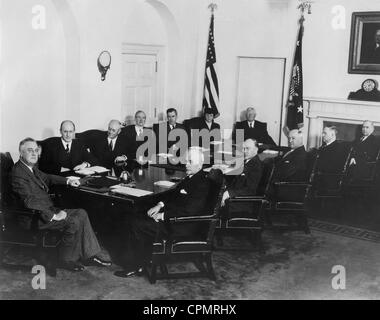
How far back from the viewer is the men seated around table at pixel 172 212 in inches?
173

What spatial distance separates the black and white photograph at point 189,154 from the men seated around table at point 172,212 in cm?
2

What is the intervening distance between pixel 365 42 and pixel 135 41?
4012 mm

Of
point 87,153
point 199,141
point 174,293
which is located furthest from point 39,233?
point 199,141

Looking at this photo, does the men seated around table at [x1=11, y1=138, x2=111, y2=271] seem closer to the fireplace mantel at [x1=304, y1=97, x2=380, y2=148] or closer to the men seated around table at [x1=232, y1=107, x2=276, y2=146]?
the men seated around table at [x1=232, y1=107, x2=276, y2=146]

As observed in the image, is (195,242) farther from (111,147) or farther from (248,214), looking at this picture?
(111,147)

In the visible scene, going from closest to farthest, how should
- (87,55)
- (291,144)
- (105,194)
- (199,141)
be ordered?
(105,194) < (291,144) < (87,55) < (199,141)

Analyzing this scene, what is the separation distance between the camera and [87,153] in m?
6.16

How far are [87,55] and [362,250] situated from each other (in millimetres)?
4751

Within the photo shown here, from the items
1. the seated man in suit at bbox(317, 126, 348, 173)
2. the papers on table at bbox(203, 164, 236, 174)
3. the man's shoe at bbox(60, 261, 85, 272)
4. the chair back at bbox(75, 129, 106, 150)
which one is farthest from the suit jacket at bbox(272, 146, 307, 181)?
the chair back at bbox(75, 129, 106, 150)

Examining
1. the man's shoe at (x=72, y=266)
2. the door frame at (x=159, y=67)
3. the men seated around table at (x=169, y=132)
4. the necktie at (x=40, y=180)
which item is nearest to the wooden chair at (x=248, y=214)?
the man's shoe at (x=72, y=266)

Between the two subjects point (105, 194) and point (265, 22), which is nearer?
point (105, 194)

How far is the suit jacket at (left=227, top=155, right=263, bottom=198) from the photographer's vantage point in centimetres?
527

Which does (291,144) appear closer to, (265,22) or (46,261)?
(46,261)

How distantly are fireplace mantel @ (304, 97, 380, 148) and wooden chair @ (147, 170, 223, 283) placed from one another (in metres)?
4.93
